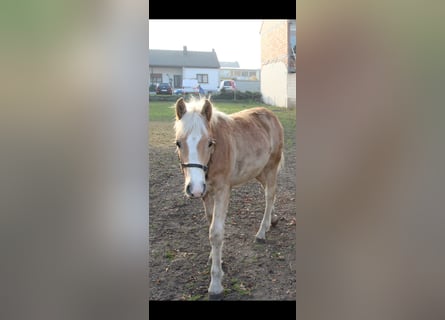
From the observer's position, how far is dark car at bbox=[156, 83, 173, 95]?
1.78 metres

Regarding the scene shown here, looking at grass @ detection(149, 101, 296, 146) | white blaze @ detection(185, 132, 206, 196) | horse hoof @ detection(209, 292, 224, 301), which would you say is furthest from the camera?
horse hoof @ detection(209, 292, 224, 301)

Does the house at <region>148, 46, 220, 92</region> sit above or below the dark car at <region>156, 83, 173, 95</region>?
above

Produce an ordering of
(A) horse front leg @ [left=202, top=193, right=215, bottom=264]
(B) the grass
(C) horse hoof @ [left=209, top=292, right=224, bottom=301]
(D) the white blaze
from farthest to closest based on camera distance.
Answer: (A) horse front leg @ [left=202, top=193, right=215, bottom=264] → (C) horse hoof @ [left=209, top=292, right=224, bottom=301] → (B) the grass → (D) the white blaze

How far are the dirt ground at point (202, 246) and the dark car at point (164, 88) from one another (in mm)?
274

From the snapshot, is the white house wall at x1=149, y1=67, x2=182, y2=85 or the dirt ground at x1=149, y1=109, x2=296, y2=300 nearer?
the white house wall at x1=149, y1=67, x2=182, y2=85

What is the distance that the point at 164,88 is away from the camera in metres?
1.82

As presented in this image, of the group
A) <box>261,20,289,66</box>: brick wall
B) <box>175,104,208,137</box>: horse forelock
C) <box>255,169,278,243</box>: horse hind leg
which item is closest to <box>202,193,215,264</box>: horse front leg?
<box>255,169,278,243</box>: horse hind leg

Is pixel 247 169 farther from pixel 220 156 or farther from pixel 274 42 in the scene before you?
pixel 274 42

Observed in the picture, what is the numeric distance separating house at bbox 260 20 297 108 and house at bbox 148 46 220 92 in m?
0.31

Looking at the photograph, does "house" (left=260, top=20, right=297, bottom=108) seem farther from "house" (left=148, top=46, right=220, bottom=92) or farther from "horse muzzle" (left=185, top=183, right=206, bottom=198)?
"horse muzzle" (left=185, top=183, right=206, bottom=198)
